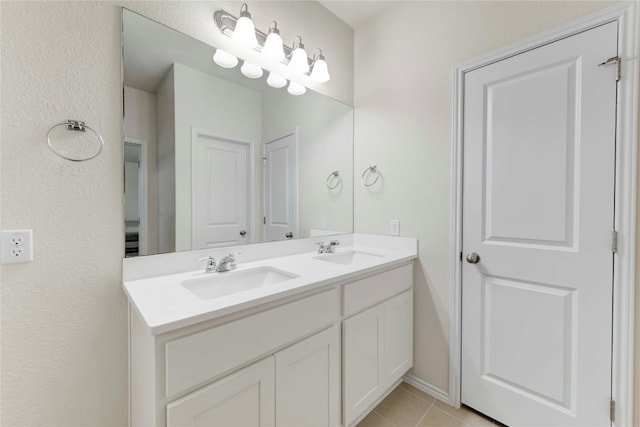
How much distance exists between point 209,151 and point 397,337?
5.00ft

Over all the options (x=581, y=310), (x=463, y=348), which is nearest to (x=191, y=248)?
(x=463, y=348)

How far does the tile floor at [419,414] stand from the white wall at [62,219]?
128 centimetres

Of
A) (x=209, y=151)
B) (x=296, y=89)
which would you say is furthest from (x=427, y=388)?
(x=296, y=89)

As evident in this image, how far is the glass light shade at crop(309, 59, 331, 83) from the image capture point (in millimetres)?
1838

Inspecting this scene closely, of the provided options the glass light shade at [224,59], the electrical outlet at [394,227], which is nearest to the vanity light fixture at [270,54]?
the glass light shade at [224,59]

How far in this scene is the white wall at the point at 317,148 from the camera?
Result: 178 cm

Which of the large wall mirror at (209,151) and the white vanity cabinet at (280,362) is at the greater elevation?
the large wall mirror at (209,151)

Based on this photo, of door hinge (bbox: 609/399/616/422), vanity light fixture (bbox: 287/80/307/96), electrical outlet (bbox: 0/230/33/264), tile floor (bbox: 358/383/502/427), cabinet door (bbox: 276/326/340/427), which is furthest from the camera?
vanity light fixture (bbox: 287/80/307/96)

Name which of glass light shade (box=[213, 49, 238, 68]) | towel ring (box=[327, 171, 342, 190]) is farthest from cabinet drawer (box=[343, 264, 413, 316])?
glass light shade (box=[213, 49, 238, 68])

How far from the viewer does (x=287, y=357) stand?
108cm

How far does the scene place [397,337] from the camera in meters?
1.69

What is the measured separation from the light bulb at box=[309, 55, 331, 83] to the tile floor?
2.12 m

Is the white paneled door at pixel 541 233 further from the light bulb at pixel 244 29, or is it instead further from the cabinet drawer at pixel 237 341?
the light bulb at pixel 244 29

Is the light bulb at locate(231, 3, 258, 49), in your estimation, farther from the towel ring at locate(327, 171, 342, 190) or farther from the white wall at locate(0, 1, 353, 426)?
the towel ring at locate(327, 171, 342, 190)
